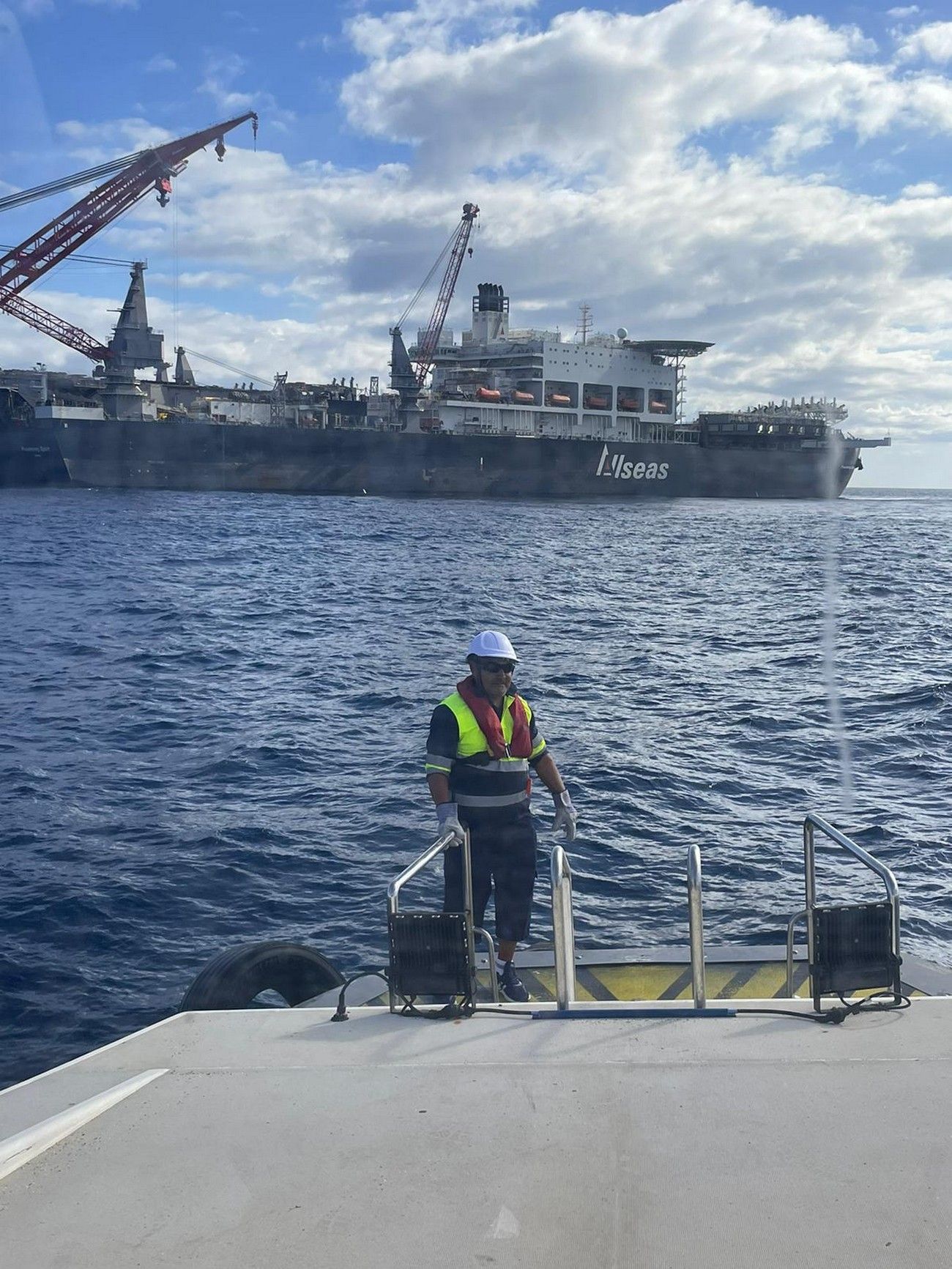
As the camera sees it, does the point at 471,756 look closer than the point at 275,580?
Yes

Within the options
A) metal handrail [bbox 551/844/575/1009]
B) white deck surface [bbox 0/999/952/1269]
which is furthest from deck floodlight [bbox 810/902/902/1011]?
metal handrail [bbox 551/844/575/1009]

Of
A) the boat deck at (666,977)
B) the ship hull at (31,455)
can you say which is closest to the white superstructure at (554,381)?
the ship hull at (31,455)

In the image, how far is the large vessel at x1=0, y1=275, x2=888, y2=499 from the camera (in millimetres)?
53125

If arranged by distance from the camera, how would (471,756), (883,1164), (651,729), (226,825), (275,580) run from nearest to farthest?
(883,1164) < (471,756) < (226,825) < (651,729) < (275,580)

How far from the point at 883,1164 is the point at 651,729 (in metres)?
10.2

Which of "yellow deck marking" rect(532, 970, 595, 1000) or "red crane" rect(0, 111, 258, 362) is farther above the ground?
"red crane" rect(0, 111, 258, 362)

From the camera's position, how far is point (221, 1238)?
8.43 feet

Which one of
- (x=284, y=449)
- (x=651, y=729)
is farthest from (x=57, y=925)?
(x=284, y=449)

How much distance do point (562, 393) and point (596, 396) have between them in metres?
2.54

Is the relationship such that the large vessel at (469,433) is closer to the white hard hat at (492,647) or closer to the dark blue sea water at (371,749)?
the dark blue sea water at (371,749)

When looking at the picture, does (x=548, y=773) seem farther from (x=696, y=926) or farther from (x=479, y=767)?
(x=696, y=926)

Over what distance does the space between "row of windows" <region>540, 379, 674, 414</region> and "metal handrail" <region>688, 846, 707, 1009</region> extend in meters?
64.8

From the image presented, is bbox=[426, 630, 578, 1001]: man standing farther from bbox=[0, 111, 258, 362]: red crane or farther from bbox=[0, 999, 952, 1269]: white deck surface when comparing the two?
bbox=[0, 111, 258, 362]: red crane

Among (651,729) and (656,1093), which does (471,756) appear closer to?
(656,1093)
